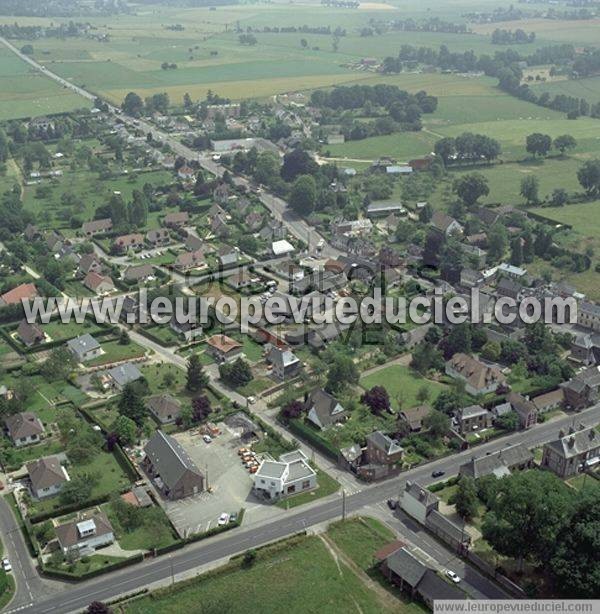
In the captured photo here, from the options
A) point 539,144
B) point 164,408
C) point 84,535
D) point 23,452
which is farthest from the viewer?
point 539,144

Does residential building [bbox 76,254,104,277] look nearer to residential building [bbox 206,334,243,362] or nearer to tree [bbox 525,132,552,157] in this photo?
residential building [bbox 206,334,243,362]

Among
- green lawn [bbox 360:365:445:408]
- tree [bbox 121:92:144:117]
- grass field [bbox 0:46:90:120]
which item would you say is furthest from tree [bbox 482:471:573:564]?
grass field [bbox 0:46:90:120]

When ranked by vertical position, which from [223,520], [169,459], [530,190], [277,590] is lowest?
[277,590]

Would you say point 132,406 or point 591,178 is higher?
point 591,178

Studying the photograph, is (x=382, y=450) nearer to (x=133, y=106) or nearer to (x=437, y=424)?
(x=437, y=424)

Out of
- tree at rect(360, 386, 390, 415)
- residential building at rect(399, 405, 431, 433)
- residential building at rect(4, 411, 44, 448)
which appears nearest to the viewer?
residential building at rect(4, 411, 44, 448)

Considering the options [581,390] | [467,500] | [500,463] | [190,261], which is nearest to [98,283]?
[190,261]
